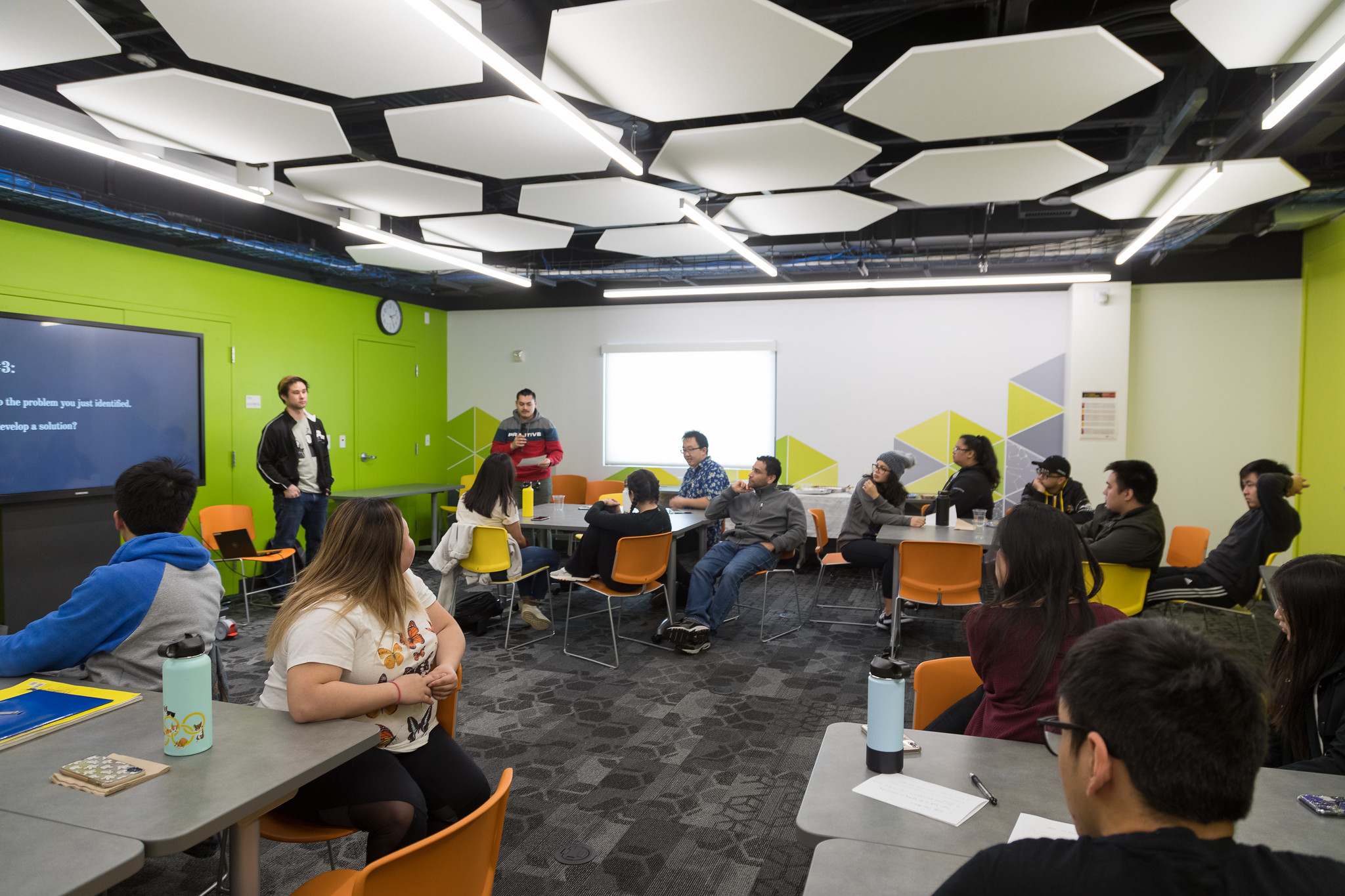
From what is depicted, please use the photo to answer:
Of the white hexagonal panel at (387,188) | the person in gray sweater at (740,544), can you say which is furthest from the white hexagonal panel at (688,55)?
the person in gray sweater at (740,544)

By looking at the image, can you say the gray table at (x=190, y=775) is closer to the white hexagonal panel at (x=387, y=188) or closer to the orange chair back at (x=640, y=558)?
the orange chair back at (x=640, y=558)

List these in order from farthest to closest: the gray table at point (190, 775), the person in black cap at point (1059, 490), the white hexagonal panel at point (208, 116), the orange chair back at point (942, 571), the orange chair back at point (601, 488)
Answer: the orange chair back at point (601, 488) < the person in black cap at point (1059, 490) < the orange chair back at point (942, 571) < the white hexagonal panel at point (208, 116) < the gray table at point (190, 775)

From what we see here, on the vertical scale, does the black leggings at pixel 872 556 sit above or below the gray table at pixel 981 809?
below

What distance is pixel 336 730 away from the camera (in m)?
1.83

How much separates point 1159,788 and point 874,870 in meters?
0.56

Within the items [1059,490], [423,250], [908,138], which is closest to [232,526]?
[423,250]

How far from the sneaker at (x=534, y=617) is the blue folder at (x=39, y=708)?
3.73m

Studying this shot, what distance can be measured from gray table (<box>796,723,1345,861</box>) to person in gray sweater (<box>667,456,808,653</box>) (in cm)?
343

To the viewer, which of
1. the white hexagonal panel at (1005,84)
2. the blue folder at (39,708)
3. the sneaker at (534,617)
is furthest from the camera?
the sneaker at (534,617)

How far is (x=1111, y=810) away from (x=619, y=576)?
4.05m

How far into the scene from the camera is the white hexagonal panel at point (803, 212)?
540 cm

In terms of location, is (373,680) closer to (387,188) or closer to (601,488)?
(387,188)

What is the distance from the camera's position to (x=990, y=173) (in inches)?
187

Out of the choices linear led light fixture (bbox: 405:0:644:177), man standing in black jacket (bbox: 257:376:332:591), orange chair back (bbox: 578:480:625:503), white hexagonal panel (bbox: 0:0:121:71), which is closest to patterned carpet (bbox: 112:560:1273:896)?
man standing in black jacket (bbox: 257:376:332:591)
